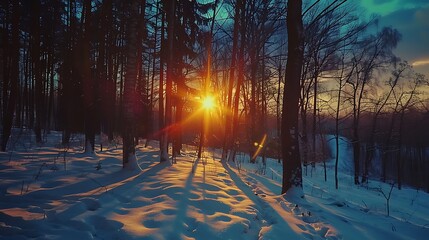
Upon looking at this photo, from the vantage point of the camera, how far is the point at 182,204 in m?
4.54

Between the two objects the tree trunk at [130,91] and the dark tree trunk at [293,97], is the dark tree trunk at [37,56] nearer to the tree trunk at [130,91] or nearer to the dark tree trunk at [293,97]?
the tree trunk at [130,91]

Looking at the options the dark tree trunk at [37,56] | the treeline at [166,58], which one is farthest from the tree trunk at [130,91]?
the dark tree trunk at [37,56]

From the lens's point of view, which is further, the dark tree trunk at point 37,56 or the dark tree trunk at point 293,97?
Answer: the dark tree trunk at point 37,56

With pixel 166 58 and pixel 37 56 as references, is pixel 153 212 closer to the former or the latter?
pixel 166 58

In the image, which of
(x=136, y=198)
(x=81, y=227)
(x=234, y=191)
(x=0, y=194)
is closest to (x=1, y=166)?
Answer: (x=0, y=194)

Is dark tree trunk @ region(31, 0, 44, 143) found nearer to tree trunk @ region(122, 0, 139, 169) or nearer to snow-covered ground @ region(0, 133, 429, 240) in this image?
tree trunk @ region(122, 0, 139, 169)

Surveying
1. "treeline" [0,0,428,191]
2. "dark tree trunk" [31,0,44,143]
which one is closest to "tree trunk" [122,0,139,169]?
"treeline" [0,0,428,191]

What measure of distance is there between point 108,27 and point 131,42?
27.5ft

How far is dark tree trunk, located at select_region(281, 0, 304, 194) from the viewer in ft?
22.2

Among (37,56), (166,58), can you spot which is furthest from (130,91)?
(37,56)

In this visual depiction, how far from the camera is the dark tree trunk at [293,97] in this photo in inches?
267

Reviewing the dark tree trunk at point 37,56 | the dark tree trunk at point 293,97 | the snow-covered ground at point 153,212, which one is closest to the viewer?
the snow-covered ground at point 153,212

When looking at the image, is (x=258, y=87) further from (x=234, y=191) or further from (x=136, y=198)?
(x=136, y=198)

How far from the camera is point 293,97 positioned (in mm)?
6797
